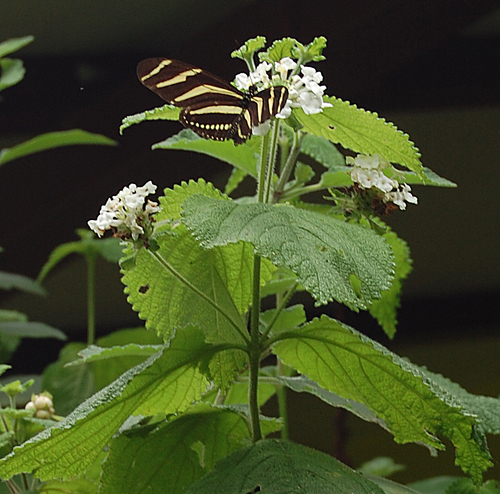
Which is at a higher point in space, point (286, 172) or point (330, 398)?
point (286, 172)

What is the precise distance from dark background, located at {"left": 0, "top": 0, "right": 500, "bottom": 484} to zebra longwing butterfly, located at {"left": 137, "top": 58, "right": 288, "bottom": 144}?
643 mm

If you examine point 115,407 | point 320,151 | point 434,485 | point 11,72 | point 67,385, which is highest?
point 11,72

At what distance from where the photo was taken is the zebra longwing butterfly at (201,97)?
1.18 feet

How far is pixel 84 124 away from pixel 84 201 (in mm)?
145

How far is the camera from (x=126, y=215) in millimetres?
348

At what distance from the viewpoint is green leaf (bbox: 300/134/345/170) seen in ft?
1.77

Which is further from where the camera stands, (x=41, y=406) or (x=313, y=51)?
(x=41, y=406)

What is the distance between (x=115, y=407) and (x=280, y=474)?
94mm

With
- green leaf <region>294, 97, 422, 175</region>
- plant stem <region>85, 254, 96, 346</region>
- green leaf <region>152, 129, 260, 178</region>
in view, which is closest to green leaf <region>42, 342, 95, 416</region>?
plant stem <region>85, 254, 96, 346</region>

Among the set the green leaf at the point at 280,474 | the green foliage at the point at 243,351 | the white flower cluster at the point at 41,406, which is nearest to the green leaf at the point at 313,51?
the green foliage at the point at 243,351

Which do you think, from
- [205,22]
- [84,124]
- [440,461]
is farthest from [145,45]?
[440,461]

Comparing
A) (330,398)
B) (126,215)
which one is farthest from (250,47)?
(330,398)

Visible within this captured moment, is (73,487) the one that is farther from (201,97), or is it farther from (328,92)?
(328,92)

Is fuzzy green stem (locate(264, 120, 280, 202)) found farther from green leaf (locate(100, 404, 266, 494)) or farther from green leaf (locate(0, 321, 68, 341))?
green leaf (locate(0, 321, 68, 341))
